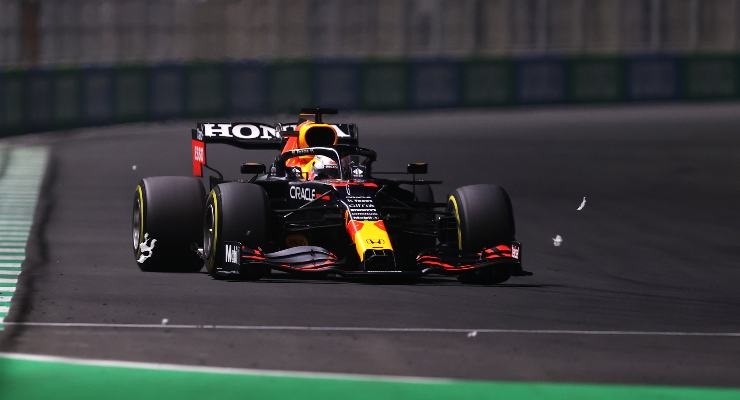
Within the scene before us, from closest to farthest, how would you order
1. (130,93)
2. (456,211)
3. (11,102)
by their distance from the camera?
1. (456,211)
2. (11,102)
3. (130,93)

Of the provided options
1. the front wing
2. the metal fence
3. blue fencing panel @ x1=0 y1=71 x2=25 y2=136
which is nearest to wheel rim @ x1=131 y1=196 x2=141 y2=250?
the front wing

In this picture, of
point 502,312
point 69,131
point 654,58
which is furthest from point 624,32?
point 502,312

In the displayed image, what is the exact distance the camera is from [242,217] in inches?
574

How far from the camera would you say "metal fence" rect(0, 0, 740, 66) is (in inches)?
1849

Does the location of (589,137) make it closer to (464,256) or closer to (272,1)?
(272,1)

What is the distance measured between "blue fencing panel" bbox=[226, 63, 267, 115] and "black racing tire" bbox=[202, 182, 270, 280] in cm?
3316

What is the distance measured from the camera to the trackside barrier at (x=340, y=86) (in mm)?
42344

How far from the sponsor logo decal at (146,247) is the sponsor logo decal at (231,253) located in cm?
134

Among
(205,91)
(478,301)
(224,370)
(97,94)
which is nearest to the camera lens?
(224,370)

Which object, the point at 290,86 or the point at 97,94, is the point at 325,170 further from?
the point at 290,86

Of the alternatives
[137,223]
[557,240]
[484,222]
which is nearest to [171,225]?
[137,223]

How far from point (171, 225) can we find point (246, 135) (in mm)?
1709

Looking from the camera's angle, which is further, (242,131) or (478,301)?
(242,131)

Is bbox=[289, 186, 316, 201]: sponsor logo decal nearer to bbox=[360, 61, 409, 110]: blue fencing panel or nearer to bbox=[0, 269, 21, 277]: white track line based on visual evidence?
bbox=[0, 269, 21, 277]: white track line
